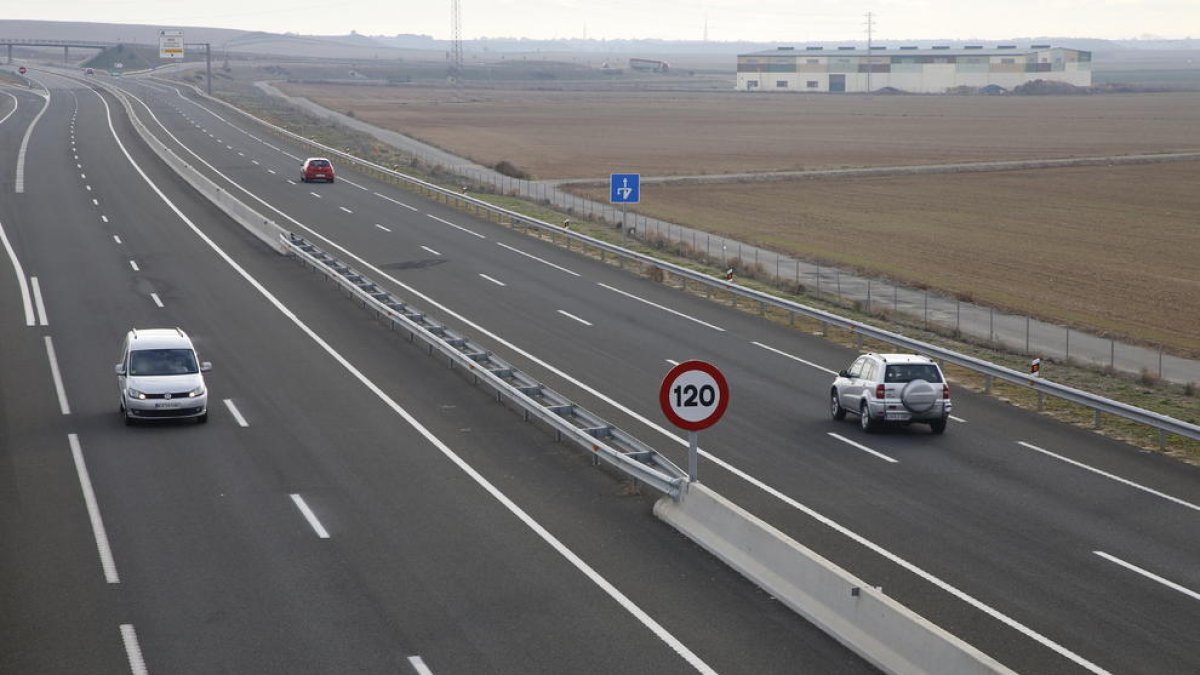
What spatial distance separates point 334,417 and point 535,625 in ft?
38.0

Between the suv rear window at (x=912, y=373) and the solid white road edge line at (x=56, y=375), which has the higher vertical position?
the suv rear window at (x=912, y=373)

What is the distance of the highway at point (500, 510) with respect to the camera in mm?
14477

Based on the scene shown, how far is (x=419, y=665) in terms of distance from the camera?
13602 mm

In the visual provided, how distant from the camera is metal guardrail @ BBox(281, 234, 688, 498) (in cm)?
2006

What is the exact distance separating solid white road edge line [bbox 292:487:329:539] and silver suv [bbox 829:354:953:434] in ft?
33.7

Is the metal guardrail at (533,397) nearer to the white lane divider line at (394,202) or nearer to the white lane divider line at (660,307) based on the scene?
the white lane divider line at (660,307)

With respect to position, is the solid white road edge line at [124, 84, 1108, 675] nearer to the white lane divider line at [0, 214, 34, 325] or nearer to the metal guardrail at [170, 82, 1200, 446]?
the metal guardrail at [170, 82, 1200, 446]

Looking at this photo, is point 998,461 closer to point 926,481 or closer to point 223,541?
point 926,481

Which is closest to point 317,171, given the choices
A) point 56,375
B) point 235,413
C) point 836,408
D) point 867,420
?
point 56,375

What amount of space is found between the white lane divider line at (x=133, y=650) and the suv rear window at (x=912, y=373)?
14.4 meters

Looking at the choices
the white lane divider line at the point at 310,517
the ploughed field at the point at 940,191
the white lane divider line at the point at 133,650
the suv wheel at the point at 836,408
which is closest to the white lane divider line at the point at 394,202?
the ploughed field at the point at 940,191

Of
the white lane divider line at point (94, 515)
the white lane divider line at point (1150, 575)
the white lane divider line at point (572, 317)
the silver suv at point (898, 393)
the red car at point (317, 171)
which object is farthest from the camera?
the red car at point (317, 171)

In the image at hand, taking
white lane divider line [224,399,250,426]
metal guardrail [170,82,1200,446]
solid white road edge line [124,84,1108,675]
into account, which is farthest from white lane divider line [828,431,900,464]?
white lane divider line [224,399,250,426]

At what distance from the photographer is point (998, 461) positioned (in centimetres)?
2323
